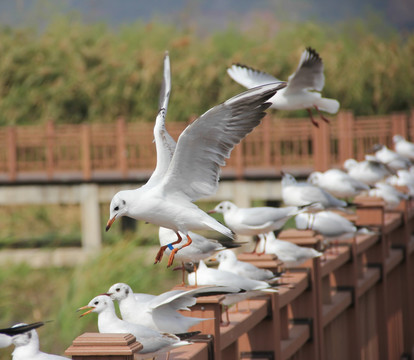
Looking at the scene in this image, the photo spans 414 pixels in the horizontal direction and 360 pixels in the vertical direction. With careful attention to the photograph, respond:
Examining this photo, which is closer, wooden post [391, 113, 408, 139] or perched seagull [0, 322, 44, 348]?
perched seagull [0, 322, 44, 348]

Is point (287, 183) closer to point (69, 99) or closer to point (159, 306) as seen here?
point (159, 306)

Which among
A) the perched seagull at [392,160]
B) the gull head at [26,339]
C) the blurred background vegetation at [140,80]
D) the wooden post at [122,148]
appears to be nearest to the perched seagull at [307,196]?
the gull head at [26,339]

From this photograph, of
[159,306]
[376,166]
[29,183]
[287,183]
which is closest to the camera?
[159,306]

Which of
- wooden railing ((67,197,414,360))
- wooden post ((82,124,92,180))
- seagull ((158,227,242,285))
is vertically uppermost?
wooden post ((82,124,92,180))

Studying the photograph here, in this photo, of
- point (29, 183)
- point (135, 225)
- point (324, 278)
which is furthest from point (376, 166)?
point (135, 225)

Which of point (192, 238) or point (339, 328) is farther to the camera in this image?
point (339, 328)

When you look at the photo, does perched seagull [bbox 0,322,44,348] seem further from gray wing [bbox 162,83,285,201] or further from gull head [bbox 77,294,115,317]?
gray wing [bbox 162,83,285,201]

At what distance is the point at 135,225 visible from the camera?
1847 centimetres

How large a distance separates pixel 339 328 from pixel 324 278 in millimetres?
442

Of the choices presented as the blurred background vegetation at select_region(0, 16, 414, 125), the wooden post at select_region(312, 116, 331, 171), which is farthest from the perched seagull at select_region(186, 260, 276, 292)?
the blurred background vegetation at select_region(0, 16, 414, 125)

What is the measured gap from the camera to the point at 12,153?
53.9ft

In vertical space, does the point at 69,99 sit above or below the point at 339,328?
above

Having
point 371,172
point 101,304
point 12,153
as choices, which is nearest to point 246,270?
point 101,304

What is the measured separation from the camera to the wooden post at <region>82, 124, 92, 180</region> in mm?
16047
